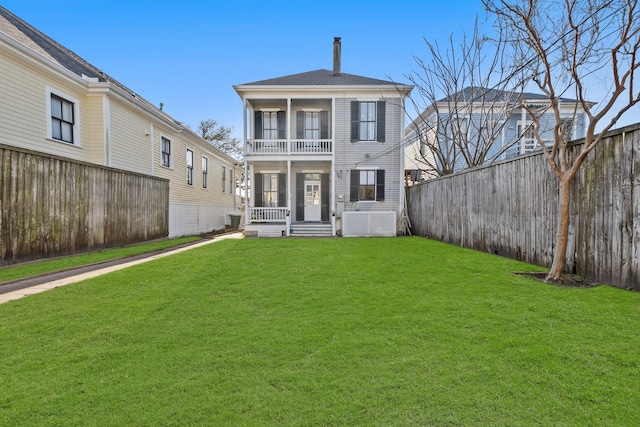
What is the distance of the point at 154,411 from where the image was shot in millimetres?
1882

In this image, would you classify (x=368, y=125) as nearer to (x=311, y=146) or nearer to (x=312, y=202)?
(x=311, y=146)

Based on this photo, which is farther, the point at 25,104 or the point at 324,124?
the point at 324,124

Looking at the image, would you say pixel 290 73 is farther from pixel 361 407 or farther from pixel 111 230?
pixel 361 407

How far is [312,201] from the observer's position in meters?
15.0

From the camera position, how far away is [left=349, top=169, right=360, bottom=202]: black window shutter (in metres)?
14.2

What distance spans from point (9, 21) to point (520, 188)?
15.3 m

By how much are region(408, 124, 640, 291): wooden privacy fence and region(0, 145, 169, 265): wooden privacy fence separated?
10167 millimetres

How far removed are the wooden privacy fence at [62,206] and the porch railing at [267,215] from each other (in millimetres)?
4186

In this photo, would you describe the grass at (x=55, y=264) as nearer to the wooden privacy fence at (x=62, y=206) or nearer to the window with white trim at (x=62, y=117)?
the wooden privacy fence at (x=62, y=206)

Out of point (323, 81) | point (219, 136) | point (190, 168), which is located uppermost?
point (219, 136)

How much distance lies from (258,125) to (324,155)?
3683mm

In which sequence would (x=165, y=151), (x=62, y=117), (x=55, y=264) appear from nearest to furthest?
(x=55, y=264), (x=62, y=117), (x=165, y=151)

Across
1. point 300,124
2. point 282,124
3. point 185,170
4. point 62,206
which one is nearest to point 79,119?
point 62,206

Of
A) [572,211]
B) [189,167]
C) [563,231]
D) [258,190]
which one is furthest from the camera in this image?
[189,167]
